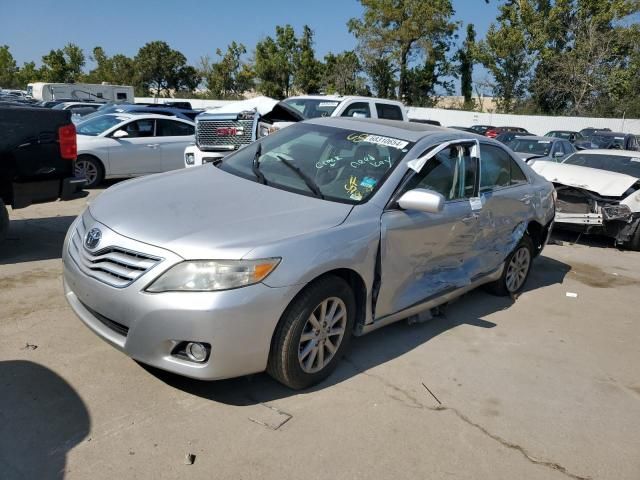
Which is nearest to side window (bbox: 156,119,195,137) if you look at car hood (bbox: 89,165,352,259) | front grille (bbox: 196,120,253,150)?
front grille (bbox: 196,120,253,150)

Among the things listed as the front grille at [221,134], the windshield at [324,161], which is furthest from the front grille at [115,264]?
the front grille at [221,134]

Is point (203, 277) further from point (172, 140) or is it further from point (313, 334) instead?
point (172, 140)

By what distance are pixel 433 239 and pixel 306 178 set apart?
107cm

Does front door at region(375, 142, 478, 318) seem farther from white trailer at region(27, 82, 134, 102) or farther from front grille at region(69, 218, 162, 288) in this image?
white trailer at region(27, 82, 134, 102)

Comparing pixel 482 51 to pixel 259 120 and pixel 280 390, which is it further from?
pixel 280 390

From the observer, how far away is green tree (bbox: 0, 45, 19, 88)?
75625mm

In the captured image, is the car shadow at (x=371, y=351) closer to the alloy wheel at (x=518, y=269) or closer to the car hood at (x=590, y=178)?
the alloy wheel at (x=518, y=269)

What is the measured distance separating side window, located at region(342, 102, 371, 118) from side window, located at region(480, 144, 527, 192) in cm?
470

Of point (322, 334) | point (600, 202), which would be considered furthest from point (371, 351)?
point (600, 202)

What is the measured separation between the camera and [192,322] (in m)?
2.90

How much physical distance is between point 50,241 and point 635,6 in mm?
47696

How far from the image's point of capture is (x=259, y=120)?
879 centimetres

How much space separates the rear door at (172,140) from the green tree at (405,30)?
3963 cm

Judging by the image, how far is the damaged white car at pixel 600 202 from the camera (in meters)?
8.33
